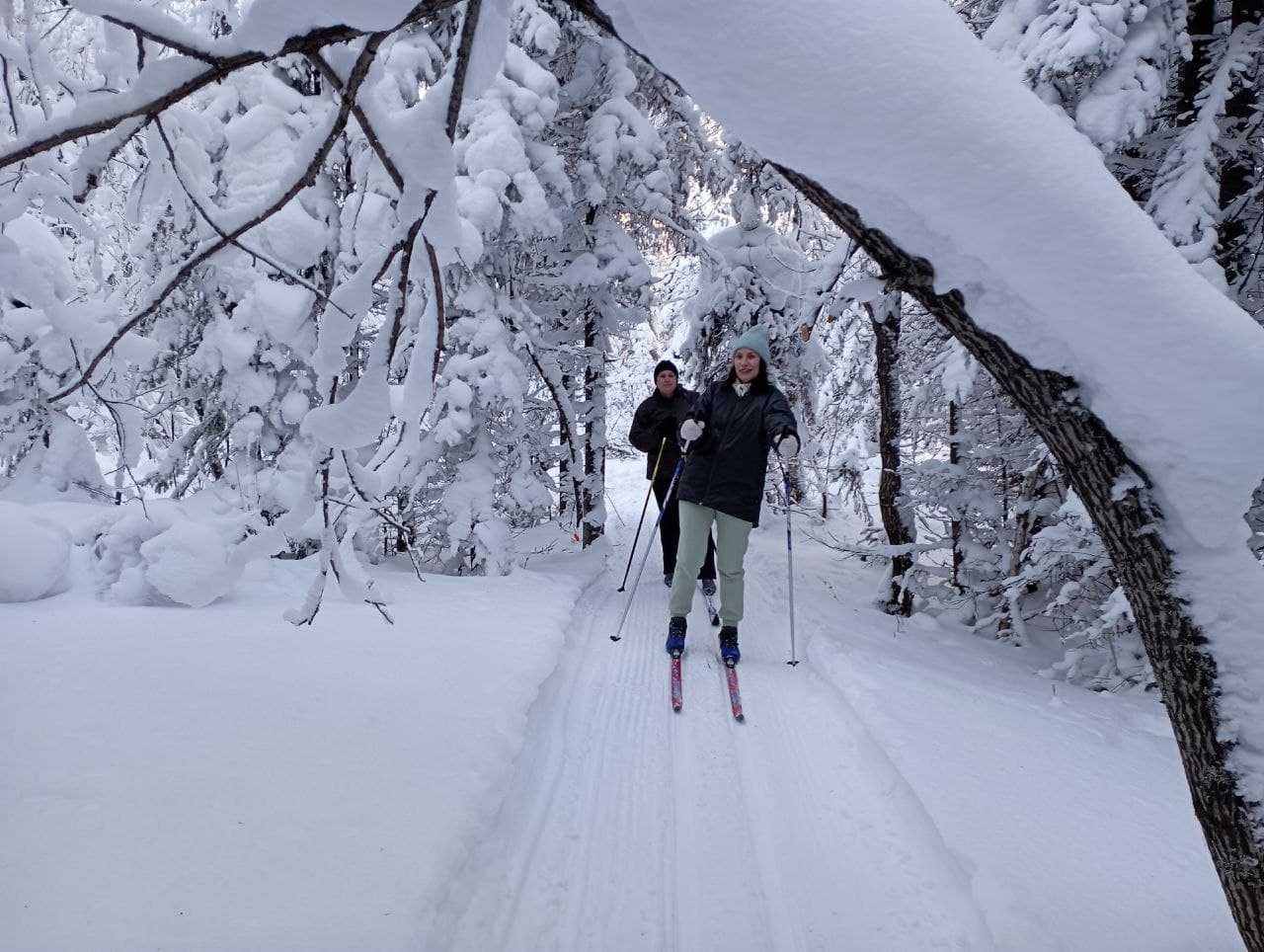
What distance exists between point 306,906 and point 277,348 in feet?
20.0

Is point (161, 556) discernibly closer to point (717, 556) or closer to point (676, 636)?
point (676, 636)

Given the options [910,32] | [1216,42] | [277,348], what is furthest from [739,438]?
[277,348]

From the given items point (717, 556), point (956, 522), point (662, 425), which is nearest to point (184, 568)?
point (717, 556)

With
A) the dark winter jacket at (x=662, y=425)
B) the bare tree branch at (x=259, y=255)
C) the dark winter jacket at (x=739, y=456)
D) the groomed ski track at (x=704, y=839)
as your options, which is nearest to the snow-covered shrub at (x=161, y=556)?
the groomed ski track at (x=704, y=839)

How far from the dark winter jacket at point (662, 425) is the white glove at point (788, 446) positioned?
2.70m

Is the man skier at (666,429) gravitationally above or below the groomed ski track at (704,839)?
above

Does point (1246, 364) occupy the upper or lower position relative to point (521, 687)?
upper

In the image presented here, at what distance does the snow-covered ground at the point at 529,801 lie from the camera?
2.06m

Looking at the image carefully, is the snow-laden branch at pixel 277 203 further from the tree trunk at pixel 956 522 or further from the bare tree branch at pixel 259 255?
the tree trunk at pixel 956 522

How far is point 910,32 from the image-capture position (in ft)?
4.63

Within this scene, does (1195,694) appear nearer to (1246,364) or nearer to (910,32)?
(1246,364)

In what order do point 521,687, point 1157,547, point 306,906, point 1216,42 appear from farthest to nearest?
point 1216,42, point 521,687, point 306,906, point 1157,547

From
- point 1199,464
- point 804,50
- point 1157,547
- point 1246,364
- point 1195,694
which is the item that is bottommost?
point 1195,694

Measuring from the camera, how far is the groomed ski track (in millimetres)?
2320
